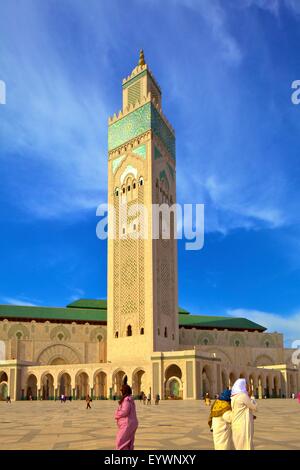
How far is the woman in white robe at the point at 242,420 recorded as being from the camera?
6.93 metres

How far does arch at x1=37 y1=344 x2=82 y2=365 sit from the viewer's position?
165 feet

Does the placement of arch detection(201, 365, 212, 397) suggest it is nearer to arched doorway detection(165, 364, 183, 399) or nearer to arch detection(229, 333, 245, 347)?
arched doorway detection(165, 364, 183, 399)

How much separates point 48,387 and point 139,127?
86.0 feet

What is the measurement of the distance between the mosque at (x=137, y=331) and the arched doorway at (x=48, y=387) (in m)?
0.09

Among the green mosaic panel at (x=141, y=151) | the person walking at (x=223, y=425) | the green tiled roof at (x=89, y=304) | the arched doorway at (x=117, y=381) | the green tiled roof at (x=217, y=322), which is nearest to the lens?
the person walking at (x=223, y=425)

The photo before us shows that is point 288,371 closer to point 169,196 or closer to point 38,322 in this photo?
point 169,196

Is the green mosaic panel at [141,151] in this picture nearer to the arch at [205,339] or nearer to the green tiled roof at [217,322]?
the green tiled roof at [217,322]

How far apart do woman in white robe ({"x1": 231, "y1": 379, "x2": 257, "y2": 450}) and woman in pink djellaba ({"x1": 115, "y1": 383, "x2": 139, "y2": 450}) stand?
1366 mm

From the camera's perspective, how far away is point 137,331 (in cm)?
4438

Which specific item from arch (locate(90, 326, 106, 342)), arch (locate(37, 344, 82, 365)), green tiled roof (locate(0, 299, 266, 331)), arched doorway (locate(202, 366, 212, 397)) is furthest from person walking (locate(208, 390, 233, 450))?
green tiled roof (locate(0, 299, 266, 331))

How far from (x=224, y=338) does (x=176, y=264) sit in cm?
1267

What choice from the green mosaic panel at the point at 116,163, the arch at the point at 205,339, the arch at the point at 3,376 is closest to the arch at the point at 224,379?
the arch at the point at 205,339

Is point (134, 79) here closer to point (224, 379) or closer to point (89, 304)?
point (89, 304)

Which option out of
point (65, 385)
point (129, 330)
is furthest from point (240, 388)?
point (65, 385)
